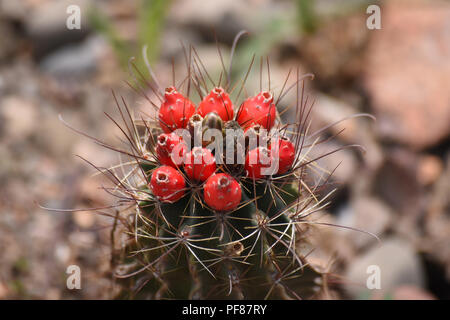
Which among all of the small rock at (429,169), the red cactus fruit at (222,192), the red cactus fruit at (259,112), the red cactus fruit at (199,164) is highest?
the red cactus fruit at (259,112)

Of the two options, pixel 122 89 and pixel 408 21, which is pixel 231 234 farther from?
pixel 408 21

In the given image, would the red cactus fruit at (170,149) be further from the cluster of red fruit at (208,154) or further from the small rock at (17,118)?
the small rock at (17,118)

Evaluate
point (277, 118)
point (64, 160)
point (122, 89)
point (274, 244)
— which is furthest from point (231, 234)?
point (122, 89)

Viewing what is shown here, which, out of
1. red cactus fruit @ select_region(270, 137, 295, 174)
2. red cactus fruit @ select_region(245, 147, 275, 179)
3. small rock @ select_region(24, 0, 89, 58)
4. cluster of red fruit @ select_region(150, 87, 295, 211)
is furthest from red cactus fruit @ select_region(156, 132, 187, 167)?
small rock @ select_region(24, 0, 89, 58)

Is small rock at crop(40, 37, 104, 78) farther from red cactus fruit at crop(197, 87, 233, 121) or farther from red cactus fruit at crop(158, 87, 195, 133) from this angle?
red cactus fruit at crop(197, 87, 233, 121)

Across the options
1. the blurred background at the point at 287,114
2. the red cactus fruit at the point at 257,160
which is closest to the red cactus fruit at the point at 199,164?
the red cactus fruit at the point at 257,160
